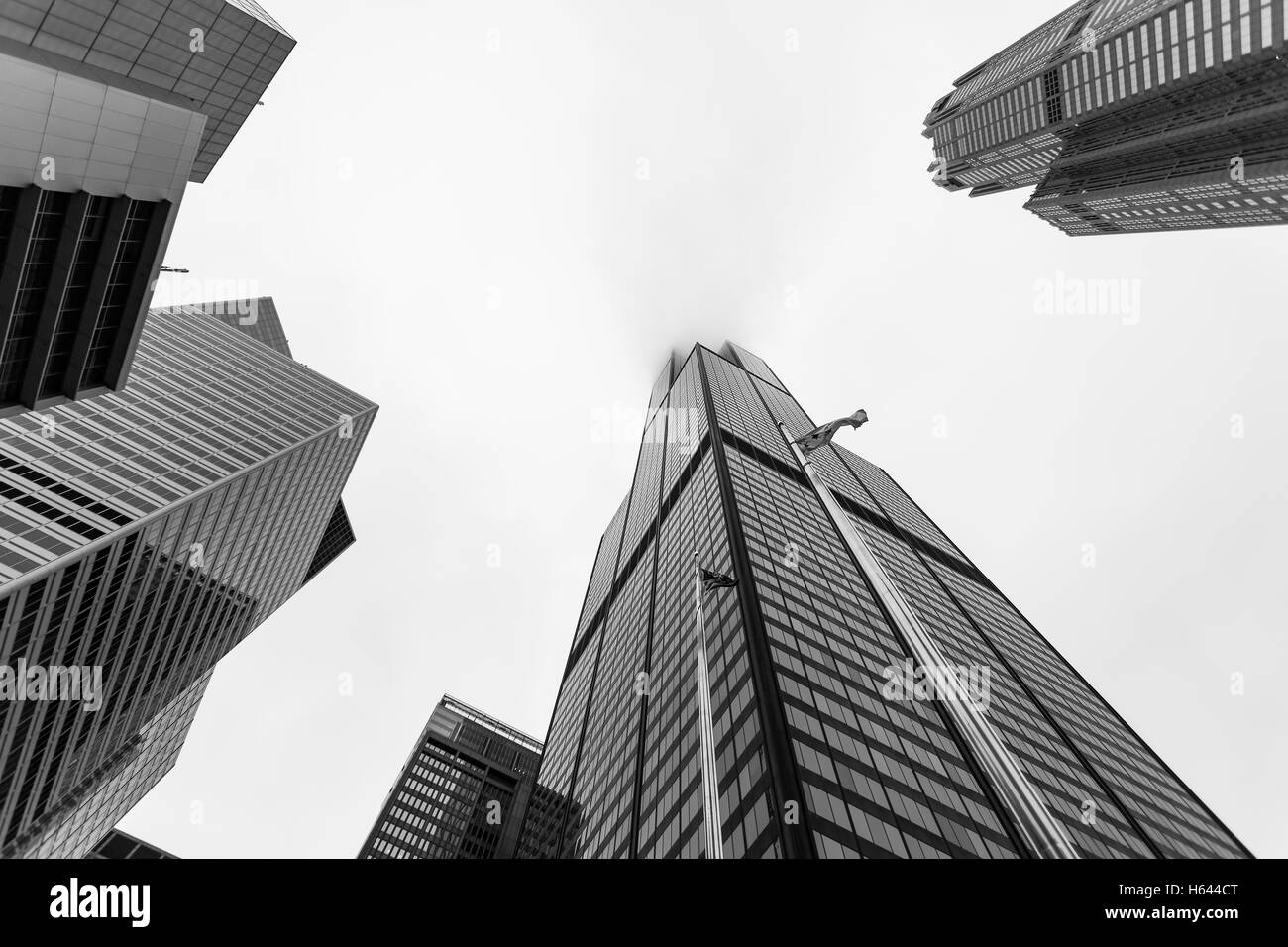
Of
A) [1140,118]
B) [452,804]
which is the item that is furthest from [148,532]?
[1140,118]

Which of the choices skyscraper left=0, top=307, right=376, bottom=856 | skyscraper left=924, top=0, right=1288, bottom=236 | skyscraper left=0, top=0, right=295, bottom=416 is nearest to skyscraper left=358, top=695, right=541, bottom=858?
skyscraper left=0, top=307, right=376, bottom=856

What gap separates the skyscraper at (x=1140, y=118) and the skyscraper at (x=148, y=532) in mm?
114077

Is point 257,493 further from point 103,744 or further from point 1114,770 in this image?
point 1114,770

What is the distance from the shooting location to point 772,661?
3922cm

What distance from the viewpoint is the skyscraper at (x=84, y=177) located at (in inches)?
1083

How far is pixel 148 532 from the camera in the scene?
5219 cm

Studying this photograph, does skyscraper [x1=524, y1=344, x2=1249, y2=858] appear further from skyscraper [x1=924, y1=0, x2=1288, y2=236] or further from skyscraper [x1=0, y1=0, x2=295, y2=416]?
skyscraper [x1=924, y1=0, x2=1288, y2=236]

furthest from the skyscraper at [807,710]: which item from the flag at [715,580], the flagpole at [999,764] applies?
the flag at [715,580]

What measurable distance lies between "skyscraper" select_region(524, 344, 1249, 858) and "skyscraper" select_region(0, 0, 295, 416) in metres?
40.2

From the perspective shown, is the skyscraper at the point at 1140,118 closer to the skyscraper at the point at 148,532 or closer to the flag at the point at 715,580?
the flag at the point at 715,580

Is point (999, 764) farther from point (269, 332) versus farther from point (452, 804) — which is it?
point (269, 332)

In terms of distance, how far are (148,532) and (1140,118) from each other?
144 meters
